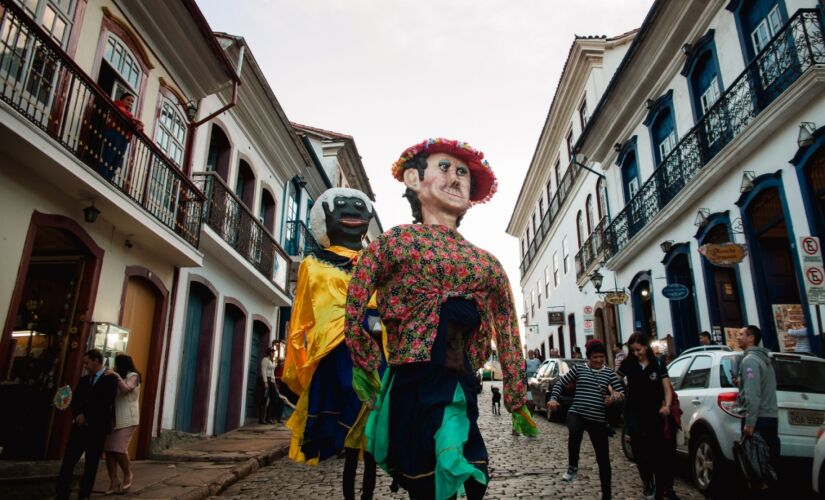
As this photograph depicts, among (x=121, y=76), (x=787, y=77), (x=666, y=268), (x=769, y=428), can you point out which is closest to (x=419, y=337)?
(x=769, y=428)

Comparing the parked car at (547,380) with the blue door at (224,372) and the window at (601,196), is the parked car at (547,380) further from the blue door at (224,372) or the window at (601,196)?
the window at (601,196)

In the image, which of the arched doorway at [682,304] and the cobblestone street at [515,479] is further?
the arched doorway at [682,304]

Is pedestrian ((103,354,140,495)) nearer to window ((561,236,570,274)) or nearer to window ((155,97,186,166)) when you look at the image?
window ((155,97,186,166))

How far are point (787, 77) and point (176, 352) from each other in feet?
36.1

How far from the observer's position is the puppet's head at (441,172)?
335 cm

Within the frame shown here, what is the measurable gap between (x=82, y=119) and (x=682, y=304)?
1275cm

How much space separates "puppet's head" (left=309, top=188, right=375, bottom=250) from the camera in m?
4.77

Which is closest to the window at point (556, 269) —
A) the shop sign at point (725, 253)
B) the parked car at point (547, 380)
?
the parked car at point (547, 380)

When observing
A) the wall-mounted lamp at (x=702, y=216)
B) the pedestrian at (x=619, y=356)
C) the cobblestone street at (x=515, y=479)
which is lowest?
the cobblestone street at (x=515, y=479)

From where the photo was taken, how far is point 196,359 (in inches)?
445

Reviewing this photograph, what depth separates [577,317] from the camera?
22578mm

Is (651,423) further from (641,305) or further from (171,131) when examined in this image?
(641,305)

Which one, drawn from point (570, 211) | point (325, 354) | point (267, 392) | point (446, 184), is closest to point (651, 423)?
point (325, 354)

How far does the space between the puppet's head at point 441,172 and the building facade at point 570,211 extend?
1622 centimetres
